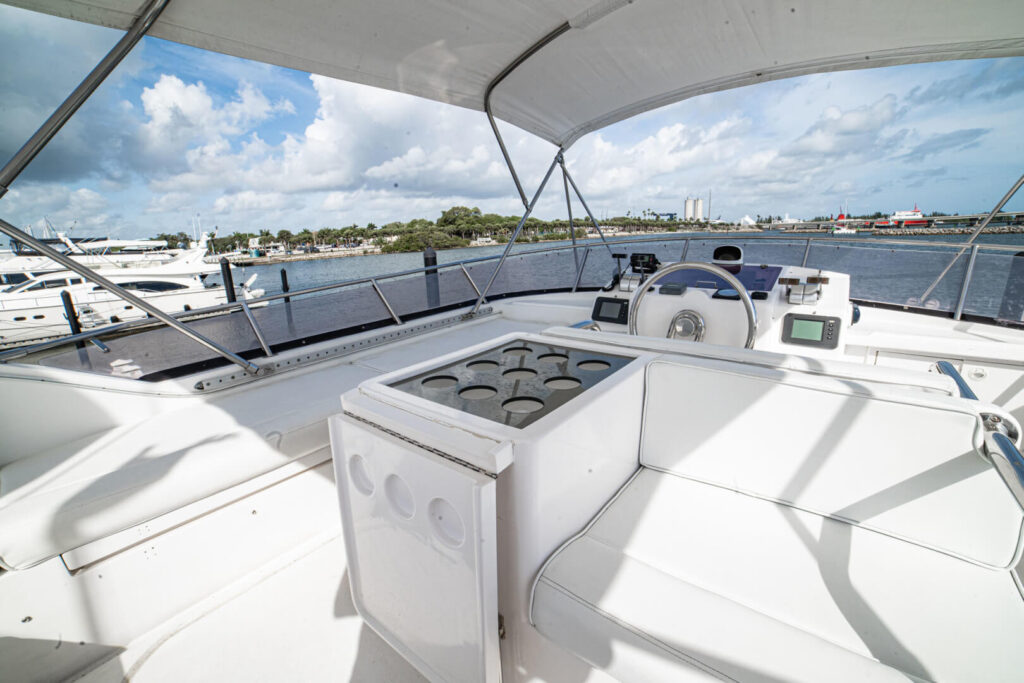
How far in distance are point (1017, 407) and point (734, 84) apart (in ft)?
7.89

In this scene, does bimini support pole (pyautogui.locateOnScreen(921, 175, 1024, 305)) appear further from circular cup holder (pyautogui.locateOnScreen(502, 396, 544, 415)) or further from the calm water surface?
circular cup holder (pyautogui.locateOnScreen(502, 396, 544, 415))

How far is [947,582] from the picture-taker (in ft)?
2.60

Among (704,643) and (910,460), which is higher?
(910,460)

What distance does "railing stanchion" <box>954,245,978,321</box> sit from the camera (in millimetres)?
2482

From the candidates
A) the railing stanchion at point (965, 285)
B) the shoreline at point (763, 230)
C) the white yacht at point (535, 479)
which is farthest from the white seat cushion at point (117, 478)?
the railing stanchion at point (965, 285)

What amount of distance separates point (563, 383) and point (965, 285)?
10.9 ft

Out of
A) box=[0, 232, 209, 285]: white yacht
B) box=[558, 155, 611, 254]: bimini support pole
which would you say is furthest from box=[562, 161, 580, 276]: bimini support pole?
box=[0, 232, 209, 285]: white yacht

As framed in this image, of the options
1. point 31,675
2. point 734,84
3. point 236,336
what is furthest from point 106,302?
point 734,84

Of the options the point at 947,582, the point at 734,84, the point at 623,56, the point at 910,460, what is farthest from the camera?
the point at 734,84

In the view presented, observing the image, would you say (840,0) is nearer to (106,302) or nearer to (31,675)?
(31,675)

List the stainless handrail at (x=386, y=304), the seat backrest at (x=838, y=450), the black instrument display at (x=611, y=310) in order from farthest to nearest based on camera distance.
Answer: the stainless handrail at (x=386, y=304) < the black instrument display at (x=611, y=310) < the seat backrest at (x=838, y=450)

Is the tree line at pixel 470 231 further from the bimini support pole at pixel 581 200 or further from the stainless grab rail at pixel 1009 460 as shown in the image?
the stainless grab rail at pixel 1009 460

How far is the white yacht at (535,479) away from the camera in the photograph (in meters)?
0.74

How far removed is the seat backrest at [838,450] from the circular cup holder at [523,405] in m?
0.46
